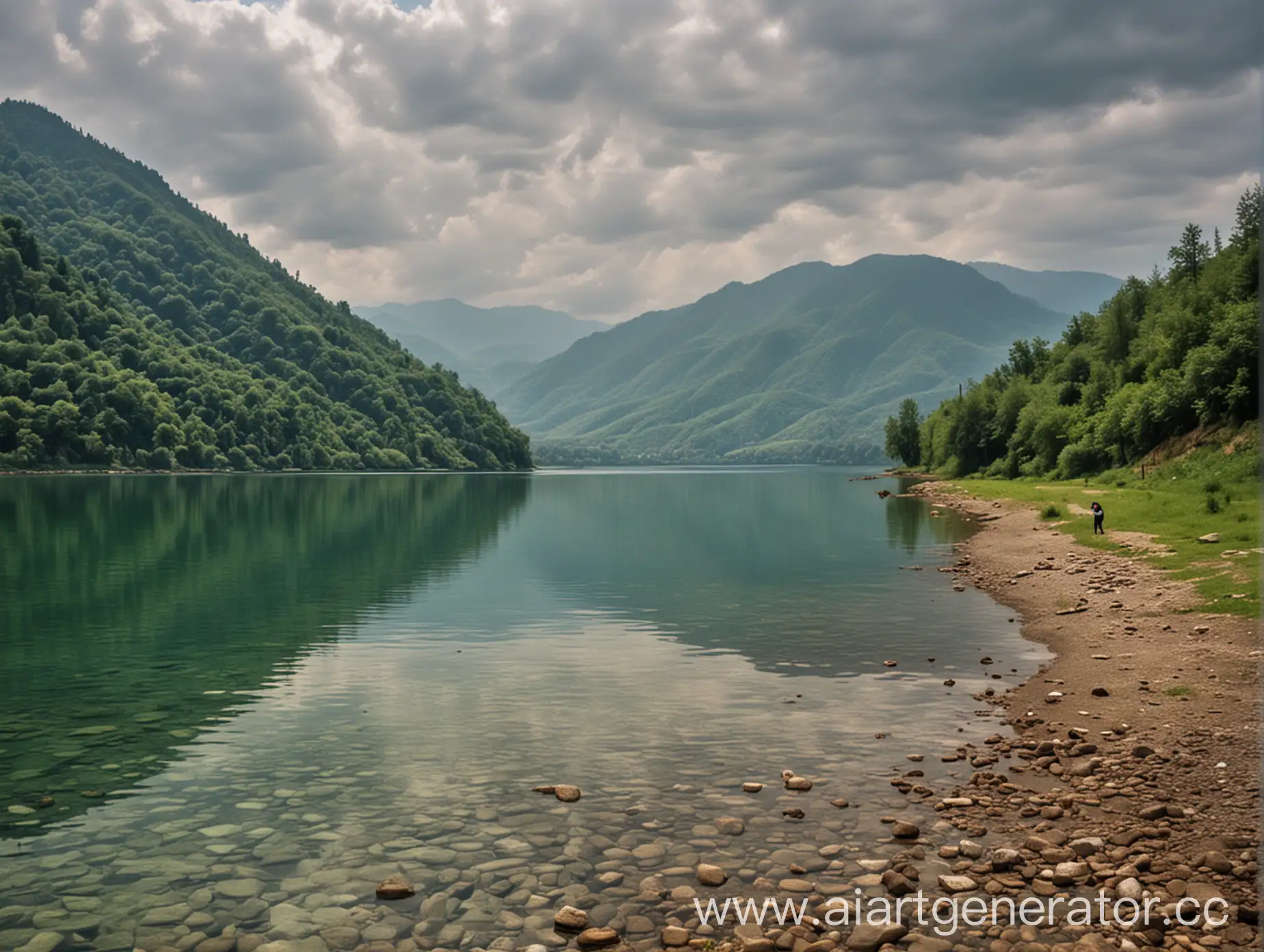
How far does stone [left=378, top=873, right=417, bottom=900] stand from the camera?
53.1 ft

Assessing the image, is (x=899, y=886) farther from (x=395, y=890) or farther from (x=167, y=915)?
(x=167, y=915)

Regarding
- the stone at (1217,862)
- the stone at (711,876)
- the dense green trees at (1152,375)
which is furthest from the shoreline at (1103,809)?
the dense green trees at (1152,375)

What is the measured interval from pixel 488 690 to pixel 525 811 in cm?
1166

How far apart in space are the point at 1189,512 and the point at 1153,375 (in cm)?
7645

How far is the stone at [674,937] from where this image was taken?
14258mm

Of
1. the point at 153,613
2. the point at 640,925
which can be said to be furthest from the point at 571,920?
the point at 153,613

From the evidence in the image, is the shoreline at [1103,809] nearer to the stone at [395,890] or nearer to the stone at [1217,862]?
the stone at [1217,862]

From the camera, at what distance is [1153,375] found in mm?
135875

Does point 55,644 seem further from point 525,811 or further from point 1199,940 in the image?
point 1199,940

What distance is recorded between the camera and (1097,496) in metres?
98.4

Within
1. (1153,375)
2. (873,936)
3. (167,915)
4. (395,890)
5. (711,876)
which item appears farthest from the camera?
(1153,375)

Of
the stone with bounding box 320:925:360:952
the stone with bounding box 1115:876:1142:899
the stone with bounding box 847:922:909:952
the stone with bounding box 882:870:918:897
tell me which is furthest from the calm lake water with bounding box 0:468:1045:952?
the stone with bounding box 1115:876:1142:899

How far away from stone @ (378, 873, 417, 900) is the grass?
32237mm

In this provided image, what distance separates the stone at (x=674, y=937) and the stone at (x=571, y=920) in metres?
1.27
